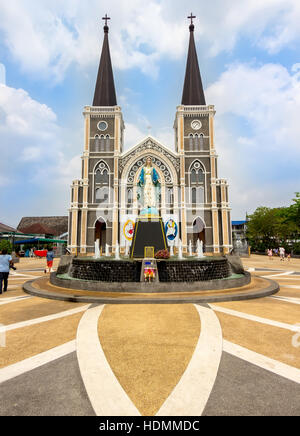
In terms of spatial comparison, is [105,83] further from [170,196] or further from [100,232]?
[100,232]

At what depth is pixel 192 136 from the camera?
34.2m

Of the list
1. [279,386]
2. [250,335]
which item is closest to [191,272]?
[250,335]

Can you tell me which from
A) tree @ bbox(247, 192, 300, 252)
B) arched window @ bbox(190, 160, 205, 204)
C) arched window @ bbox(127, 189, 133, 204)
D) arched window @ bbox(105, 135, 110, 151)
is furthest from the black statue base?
tree @ bbox(247, 192, 300, 252)

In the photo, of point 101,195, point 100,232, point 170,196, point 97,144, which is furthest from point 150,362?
point 97,144

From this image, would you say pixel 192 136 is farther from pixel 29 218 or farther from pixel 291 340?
pixel 29 218

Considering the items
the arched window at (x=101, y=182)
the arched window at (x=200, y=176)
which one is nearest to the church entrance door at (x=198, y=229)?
the arched window at (x=200, y=176)

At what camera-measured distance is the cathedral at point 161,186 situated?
3125cm

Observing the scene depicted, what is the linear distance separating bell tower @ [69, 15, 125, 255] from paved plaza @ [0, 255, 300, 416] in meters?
25.7

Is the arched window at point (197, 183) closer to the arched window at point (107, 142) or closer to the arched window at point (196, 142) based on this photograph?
the arched window at point (196, 142)

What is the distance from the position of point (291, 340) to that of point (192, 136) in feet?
111

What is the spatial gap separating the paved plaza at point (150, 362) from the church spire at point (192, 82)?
3766 centimetres

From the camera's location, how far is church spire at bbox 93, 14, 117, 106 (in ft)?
120

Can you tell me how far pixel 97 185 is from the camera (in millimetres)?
32812
